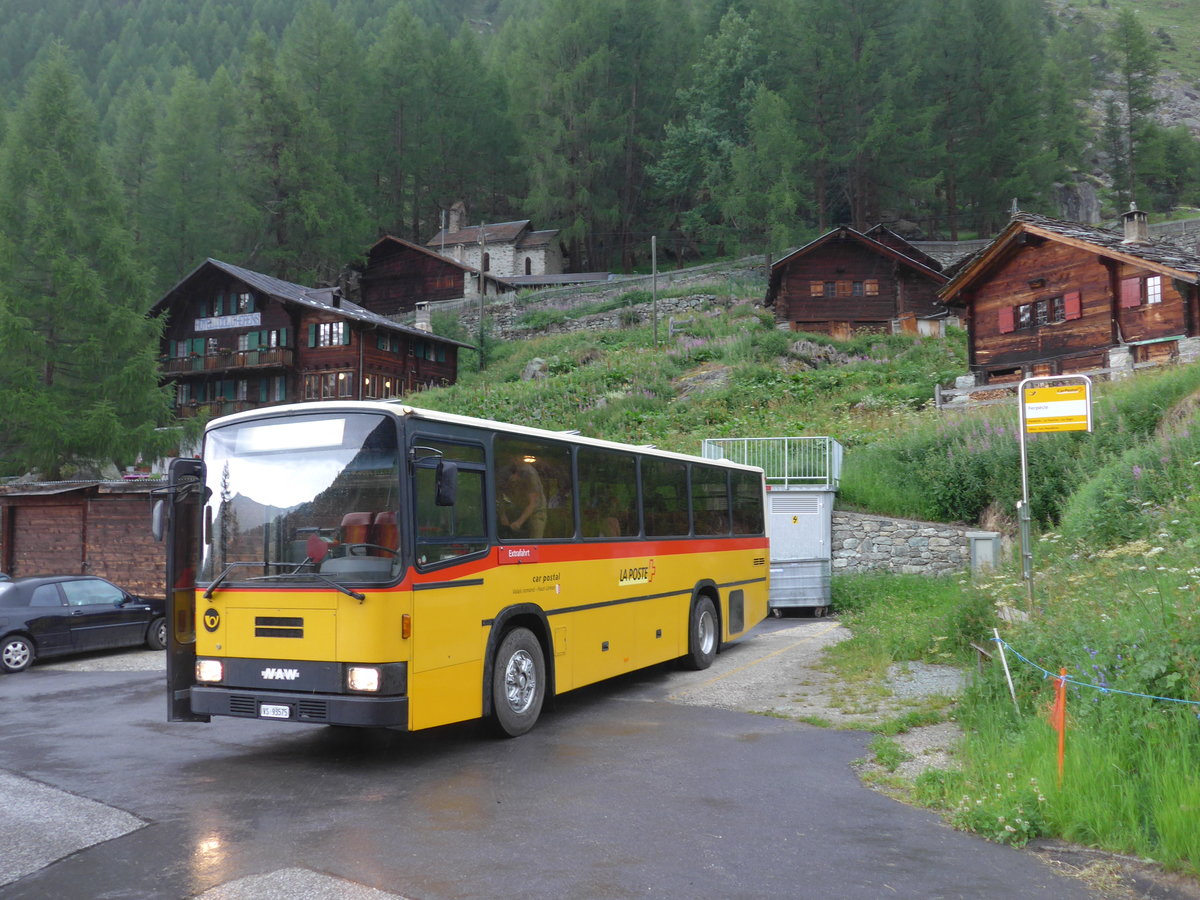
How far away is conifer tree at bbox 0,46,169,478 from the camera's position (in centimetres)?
3036

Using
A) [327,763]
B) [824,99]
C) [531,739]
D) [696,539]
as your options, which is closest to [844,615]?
[696,539]

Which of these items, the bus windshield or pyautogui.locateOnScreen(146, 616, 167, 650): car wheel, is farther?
pyautogui.locateOnScreen(146, 616, 167, 650): car wheel

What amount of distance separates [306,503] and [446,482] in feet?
3.79

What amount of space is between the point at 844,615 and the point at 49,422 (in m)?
25.4

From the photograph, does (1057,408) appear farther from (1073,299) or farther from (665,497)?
(1073,299)

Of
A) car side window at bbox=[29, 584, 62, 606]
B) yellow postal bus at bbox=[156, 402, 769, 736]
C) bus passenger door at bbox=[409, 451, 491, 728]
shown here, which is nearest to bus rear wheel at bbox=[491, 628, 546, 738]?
yellow postal bus at bbox=[156, 402, 769, 736]

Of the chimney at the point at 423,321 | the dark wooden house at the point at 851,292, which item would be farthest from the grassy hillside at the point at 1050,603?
the chimney at the point at 423,321

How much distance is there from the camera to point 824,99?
64.6 m

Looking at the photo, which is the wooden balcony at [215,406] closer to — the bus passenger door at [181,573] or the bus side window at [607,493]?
the bus side window at [607,493]

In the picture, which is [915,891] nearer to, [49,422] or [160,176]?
[49,422]

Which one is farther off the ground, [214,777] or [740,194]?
[740,194]

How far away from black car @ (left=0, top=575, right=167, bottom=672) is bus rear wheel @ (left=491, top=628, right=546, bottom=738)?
8.61 m

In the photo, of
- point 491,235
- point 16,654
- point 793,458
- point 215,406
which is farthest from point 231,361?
point 16,654

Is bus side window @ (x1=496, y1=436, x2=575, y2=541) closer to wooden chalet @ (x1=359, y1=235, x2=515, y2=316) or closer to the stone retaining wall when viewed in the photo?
the stone retaining wall
